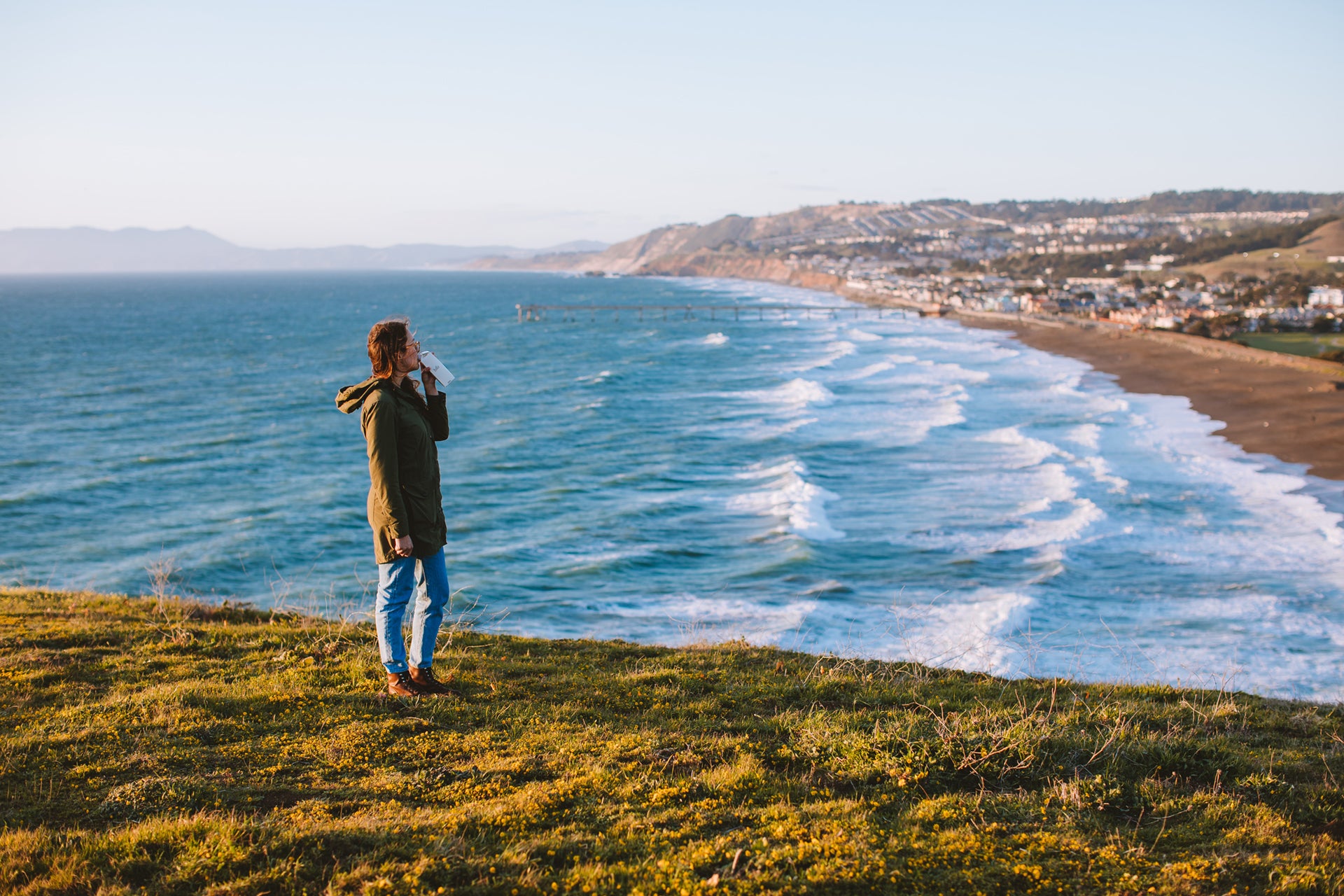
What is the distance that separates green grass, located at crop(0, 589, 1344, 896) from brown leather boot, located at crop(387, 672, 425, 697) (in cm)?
13

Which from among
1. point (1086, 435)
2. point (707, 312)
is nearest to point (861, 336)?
point (707, 312)

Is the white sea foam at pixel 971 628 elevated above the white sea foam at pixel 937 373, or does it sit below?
below

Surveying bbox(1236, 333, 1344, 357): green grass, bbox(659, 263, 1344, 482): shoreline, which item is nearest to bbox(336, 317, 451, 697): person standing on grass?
bbox(659, 263, 1344, 482): shoreline

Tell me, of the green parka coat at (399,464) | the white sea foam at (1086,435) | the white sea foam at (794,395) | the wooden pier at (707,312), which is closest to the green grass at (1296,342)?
the white sea foam at (1086,435)

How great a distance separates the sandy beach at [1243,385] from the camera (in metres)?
31.8

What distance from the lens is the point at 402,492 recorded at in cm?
521

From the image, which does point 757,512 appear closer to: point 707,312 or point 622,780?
point 622,780

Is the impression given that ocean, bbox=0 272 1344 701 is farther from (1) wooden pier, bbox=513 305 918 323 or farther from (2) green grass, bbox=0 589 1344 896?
(1) wooden pier, bbox=513 305 918 323

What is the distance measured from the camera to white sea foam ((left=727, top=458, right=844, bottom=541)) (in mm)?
20484

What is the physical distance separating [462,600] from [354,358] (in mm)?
48403

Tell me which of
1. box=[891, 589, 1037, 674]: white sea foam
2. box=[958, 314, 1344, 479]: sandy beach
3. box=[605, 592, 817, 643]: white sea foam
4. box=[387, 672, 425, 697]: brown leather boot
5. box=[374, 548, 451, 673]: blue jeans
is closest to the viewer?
box=[374, 548, 451, 673]: blue jeans

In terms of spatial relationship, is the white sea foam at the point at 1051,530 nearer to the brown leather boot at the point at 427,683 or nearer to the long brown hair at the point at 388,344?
the brown leather boot at the point at 427,683

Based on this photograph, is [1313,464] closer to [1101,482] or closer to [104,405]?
→ [1101,482]

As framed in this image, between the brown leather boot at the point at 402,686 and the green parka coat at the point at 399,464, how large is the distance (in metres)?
0.83
